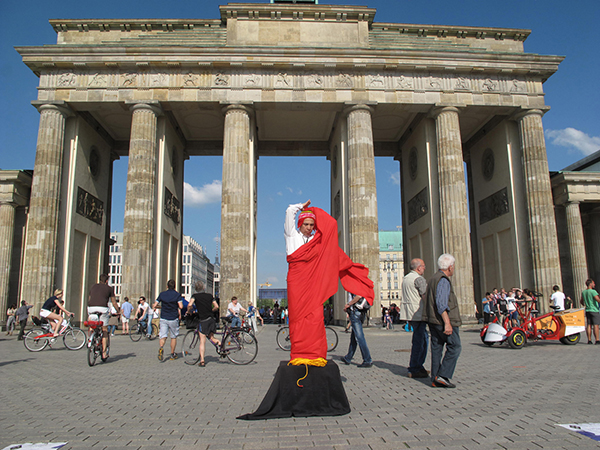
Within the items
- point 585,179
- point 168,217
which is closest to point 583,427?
point 168,217

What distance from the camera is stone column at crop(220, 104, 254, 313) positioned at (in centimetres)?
2105

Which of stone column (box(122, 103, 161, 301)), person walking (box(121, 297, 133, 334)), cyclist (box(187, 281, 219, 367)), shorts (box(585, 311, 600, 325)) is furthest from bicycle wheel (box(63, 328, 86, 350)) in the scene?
shorts (box(585, 311, 600, 325))

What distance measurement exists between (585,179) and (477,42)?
428 inches

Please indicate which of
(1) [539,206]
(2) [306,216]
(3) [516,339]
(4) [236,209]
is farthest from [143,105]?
(1) [539,206]

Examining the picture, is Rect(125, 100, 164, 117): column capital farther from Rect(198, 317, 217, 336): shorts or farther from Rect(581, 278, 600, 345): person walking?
Rect(581, 278, 600, 345): person walking

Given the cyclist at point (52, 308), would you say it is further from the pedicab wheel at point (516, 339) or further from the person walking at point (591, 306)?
the person walking at point (591, 306)

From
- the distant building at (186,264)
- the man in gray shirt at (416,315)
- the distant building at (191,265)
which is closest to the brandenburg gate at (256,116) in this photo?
the man in gray shirt at (416,315)

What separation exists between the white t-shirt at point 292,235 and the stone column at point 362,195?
15807 millimetres

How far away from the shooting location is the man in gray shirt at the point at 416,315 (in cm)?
720

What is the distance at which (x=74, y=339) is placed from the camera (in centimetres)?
1291

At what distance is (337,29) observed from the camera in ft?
80.4

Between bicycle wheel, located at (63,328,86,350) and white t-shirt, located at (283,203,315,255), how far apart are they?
10.2 m

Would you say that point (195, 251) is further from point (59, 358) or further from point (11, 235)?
point (59, 358)

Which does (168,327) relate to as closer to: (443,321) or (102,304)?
(102,304)
